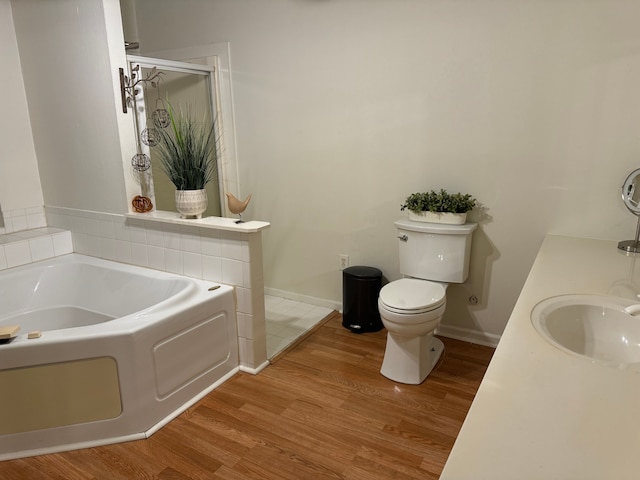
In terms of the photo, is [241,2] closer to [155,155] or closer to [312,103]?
[312,103]

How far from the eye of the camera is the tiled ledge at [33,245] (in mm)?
2822

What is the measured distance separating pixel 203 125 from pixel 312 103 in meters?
0.94

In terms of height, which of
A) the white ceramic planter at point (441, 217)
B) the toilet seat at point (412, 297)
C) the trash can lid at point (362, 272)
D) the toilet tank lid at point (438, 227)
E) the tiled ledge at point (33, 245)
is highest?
the white ceramic planter at point (441, 217)

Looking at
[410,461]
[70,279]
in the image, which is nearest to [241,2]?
[70,279]

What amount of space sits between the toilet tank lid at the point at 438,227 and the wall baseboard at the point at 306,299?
95 cm

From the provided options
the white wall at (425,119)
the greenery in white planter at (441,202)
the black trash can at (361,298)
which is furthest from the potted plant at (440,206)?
the black trash can at (361,298)

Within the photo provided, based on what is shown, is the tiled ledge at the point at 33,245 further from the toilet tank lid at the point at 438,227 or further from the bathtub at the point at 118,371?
the toilet tank lid at the point at 438,227

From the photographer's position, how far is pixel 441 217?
2.62 m

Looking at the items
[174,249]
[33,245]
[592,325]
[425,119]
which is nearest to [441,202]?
[425,119]

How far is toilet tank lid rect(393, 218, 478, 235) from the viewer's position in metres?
2.54

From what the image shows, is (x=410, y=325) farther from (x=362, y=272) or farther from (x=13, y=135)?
(x=13, y=135)

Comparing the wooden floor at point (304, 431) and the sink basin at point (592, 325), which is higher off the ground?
the sink basin at point (592, 325)

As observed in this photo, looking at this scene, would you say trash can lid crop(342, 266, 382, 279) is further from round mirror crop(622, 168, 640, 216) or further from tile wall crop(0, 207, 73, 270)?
tile wall crop(0, 207, 73, 270)

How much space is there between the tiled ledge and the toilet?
2252mm
